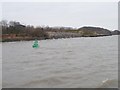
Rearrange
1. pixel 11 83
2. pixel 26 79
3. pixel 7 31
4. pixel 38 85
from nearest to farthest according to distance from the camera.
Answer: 1. pixel 38 85
2. pixel 11 83
3. pixel 26 79
4. pixel 7 31

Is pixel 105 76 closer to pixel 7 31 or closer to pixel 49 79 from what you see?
pixel 49 79

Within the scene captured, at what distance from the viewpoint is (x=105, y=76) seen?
10.2m

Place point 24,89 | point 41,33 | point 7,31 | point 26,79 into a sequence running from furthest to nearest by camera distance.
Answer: point 41,33
point 7,31
point 26,79
point 24,89

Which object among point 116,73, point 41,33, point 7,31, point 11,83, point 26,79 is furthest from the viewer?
point 41,33

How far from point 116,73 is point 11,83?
181 inches

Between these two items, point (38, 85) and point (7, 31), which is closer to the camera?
point (38, 85)

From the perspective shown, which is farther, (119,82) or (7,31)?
(7,31)

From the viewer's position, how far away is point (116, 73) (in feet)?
35.2

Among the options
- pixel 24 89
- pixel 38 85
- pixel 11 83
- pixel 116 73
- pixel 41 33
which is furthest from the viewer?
pixel 41 33

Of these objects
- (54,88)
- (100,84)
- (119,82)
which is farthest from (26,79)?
(119,82)

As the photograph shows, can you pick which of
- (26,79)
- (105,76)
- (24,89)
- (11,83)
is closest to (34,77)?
(26,79)

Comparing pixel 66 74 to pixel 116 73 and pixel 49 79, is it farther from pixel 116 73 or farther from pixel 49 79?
pixel 116 73

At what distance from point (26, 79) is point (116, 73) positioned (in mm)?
3947

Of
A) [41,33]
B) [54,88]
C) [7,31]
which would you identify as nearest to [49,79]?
[54,88]
